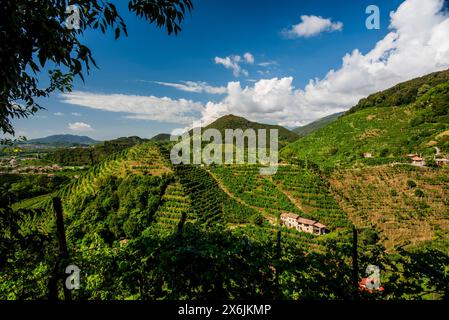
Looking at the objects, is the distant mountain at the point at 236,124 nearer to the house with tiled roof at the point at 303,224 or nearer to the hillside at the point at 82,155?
the hillside at the point at 82,155

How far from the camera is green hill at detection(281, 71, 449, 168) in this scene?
3494 cm

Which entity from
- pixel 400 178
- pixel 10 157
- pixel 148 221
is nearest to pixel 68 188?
pixel 148 221

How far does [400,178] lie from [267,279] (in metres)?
32.8

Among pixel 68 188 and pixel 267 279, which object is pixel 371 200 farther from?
pixel 68 188

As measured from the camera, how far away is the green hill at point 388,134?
115 ft

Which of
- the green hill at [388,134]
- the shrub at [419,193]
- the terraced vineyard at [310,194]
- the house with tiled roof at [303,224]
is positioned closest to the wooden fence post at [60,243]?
the house with tiled roof at [303,224]

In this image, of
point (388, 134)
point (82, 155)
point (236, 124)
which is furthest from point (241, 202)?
point (236, 124)

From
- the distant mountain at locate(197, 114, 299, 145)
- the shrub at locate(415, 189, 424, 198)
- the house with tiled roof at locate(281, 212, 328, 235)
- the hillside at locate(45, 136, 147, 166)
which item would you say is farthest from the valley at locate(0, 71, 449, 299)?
the distant mountain at locate(197, 114, 299, 145)

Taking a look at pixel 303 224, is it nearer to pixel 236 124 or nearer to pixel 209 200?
pixel 209 200

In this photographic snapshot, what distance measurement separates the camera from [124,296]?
327cm

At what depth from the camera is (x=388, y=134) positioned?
4359cm
